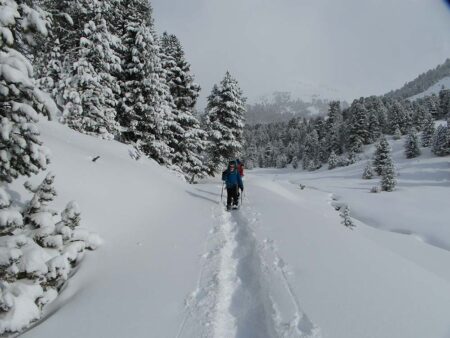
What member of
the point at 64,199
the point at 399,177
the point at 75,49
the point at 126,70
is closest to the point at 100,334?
the point at 64,199

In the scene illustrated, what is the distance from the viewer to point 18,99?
5.08m

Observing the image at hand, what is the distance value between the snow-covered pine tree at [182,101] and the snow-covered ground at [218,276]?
14104 mm

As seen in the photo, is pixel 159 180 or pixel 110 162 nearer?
pixel 110 162

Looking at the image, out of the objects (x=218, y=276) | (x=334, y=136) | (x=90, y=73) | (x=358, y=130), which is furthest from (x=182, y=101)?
(x=334, y=136)

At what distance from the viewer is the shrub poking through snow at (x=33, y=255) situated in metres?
5.16

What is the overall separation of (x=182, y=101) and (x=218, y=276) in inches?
925

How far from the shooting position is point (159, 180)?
14.9 m

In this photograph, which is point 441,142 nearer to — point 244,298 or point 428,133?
point 428,133

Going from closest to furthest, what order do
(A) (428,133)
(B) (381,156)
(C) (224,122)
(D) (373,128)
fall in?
1. (C) (224,122)
2. (B) (381,156)
3. (A) (428,133)
4. (D) (373,128)

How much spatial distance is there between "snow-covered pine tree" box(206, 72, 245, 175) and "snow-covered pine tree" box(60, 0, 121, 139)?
48.4 ft

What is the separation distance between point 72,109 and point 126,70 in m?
5.70

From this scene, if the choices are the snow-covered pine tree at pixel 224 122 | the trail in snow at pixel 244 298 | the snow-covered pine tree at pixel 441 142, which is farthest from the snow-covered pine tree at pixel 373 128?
the trail in snow at pixel 244 298

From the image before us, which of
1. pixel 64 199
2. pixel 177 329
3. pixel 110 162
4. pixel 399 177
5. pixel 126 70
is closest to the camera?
pixel 177 329

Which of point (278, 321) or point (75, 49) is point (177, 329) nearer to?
point (278, 321)
